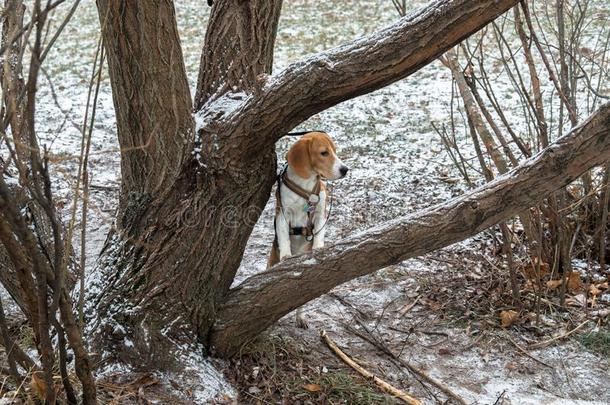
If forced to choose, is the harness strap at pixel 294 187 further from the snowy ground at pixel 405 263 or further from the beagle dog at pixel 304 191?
the snowy ground at pixel 405 263

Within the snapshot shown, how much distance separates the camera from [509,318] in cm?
454

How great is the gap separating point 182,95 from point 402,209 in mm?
3232

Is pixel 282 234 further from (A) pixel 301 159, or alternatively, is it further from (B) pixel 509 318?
(B) pixel 509 318

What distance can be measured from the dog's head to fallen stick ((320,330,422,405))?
1.12 metres

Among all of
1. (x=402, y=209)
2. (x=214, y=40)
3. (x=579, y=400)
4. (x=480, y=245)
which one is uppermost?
(x=214, y=40)

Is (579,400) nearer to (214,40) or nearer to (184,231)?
(184,231)

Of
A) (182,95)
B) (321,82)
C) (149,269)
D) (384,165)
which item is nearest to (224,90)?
(182,95)

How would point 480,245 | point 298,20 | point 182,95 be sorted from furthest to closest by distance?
point 298,20
point 480,245
point 182,95

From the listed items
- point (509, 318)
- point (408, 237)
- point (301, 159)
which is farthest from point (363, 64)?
point (509, 318)

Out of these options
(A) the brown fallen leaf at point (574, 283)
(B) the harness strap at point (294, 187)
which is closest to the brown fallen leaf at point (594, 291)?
(A) the brown fallen leaf at point (574, 283)

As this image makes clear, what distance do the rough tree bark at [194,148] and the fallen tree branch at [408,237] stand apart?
90 millimetres

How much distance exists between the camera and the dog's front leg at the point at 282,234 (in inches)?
180

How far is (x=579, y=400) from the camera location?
153 inches

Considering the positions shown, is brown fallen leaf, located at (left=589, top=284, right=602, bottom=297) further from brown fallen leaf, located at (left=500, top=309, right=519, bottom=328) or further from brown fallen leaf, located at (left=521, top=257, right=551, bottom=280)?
brown fallen leaf, located at (left=500, top=309, right=519, bottom=328)
